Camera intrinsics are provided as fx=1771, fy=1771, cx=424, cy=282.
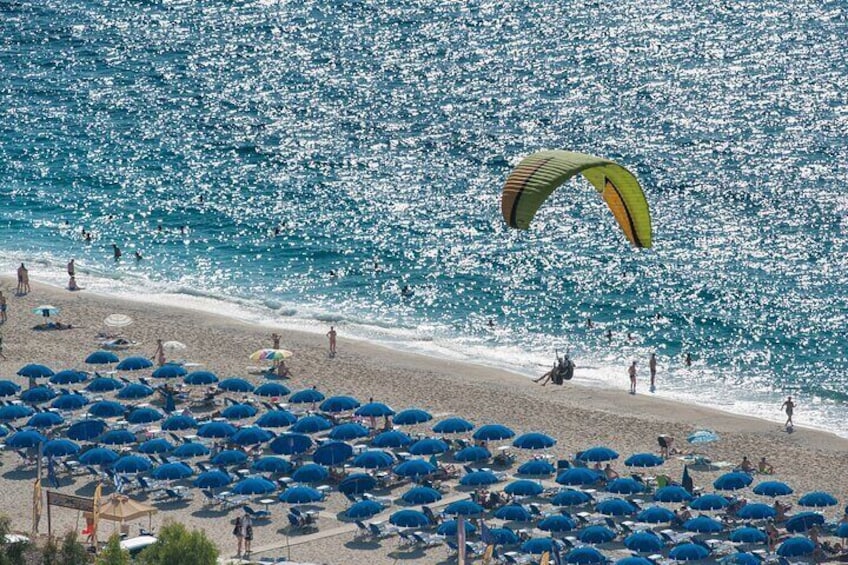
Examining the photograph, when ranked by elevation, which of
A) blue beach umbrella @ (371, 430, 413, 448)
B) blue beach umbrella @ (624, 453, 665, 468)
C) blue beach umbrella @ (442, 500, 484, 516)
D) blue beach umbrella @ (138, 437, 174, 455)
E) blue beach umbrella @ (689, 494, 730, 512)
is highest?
blue beach umbrella @ (371, 430, 413, 448)

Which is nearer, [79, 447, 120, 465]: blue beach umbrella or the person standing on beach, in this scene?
[79, 447, 120, 465]: blue beach umbrella

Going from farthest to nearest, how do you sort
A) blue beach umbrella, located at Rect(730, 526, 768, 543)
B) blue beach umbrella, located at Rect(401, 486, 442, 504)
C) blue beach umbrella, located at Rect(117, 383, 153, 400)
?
1. blue beach umbrella, located at Rect(117, 383, 153, 400)
2. blue beach umbrella, located at Rect(401, 486, 442, 504)
3. blue beach umbrella, located at Rect(730, 526, 768, 543)

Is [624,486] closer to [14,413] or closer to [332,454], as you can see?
[332,454]

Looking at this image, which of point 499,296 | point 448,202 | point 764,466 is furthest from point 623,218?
point 448,202

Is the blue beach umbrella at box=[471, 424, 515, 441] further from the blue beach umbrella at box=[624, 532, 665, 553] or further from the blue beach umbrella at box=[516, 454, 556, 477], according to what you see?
the blue beach umbrella at box=[624, 532, 665, 553]

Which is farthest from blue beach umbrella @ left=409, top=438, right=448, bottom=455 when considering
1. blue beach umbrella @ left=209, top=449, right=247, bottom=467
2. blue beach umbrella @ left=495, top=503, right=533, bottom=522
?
blue beach umbrella @ left=209, top=449, right=247, bottom=467

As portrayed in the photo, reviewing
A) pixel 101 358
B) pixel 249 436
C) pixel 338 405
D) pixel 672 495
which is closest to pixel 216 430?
pixel 249 436

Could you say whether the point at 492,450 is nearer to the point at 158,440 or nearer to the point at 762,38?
the point at 158,440

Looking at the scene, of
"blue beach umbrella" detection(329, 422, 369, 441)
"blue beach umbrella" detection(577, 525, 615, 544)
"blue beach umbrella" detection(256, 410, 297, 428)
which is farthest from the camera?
"blue beach umbrella" detection(256, 410, 297, 428)
